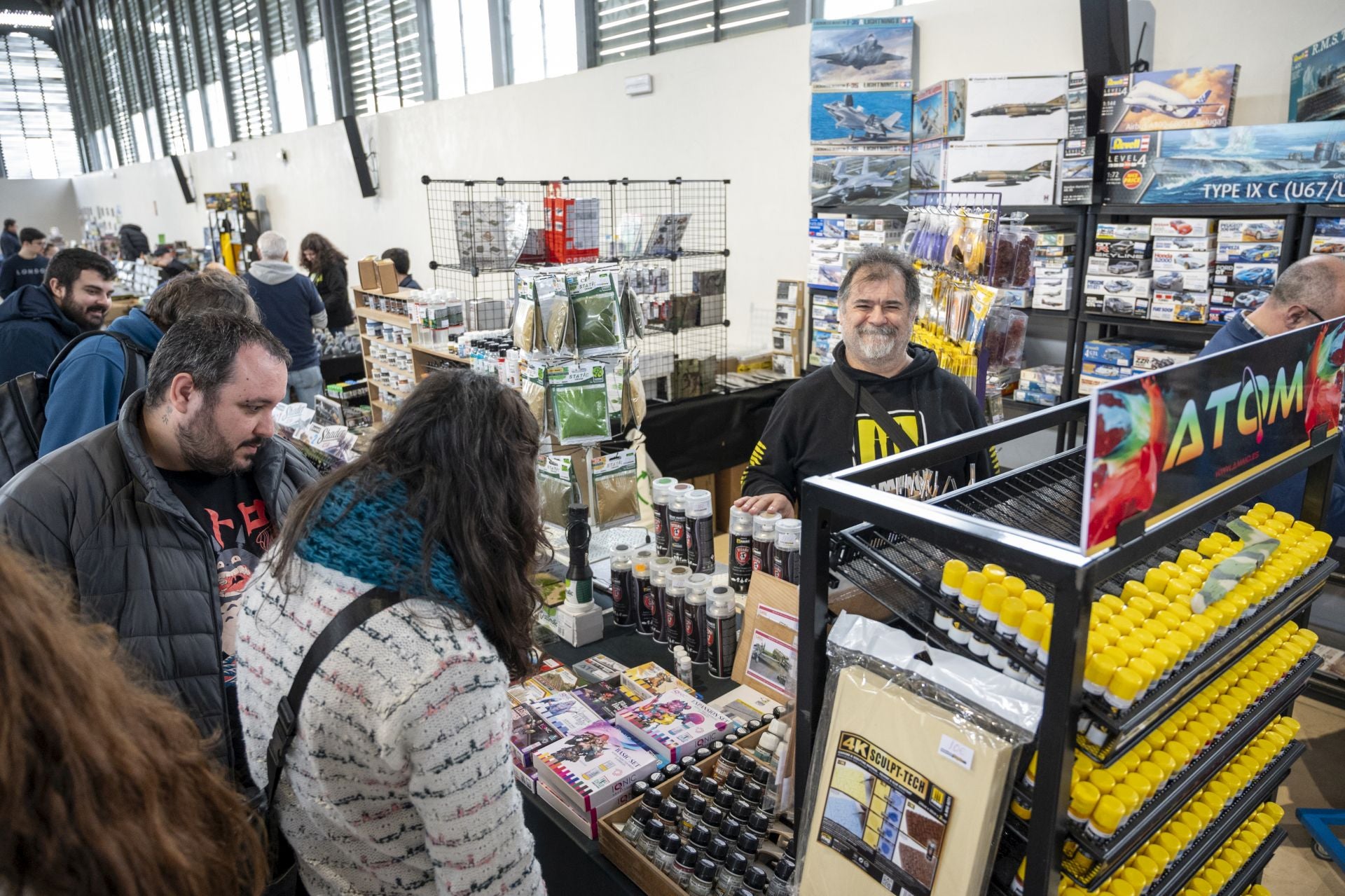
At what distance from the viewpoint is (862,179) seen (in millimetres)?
5086

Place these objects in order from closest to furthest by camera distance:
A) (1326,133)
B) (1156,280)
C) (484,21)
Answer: (1326,133), (1156,280), (484,21)

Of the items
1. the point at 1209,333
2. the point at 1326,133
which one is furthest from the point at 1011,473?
the point at 1209,333

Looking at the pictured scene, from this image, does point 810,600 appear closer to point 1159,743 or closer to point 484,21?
point 1159,743

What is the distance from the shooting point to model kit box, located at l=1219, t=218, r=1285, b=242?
347 centimetres

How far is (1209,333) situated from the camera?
12.9ft

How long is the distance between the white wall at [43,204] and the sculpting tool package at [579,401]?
2608 centimetres

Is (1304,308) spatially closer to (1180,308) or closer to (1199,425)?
(1180,308)

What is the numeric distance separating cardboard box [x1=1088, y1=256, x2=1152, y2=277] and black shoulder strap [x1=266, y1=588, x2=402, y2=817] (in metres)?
4.01

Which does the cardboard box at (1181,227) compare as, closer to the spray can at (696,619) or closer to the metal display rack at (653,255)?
the metal display rack at (653,255)

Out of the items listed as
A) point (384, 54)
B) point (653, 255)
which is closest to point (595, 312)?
point (653, 255)

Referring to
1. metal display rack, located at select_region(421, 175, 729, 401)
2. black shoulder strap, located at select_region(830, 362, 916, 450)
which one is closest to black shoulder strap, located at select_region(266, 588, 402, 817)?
black shoulder strap, located at select_region(830, 362, 916, 450)

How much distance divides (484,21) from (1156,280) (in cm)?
734

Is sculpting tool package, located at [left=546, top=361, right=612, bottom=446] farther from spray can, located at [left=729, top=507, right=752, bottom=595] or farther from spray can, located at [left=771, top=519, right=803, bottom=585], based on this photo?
spray can, located at [left=771, top=519, right=803, bottom=585]

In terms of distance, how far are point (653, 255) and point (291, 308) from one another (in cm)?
292
